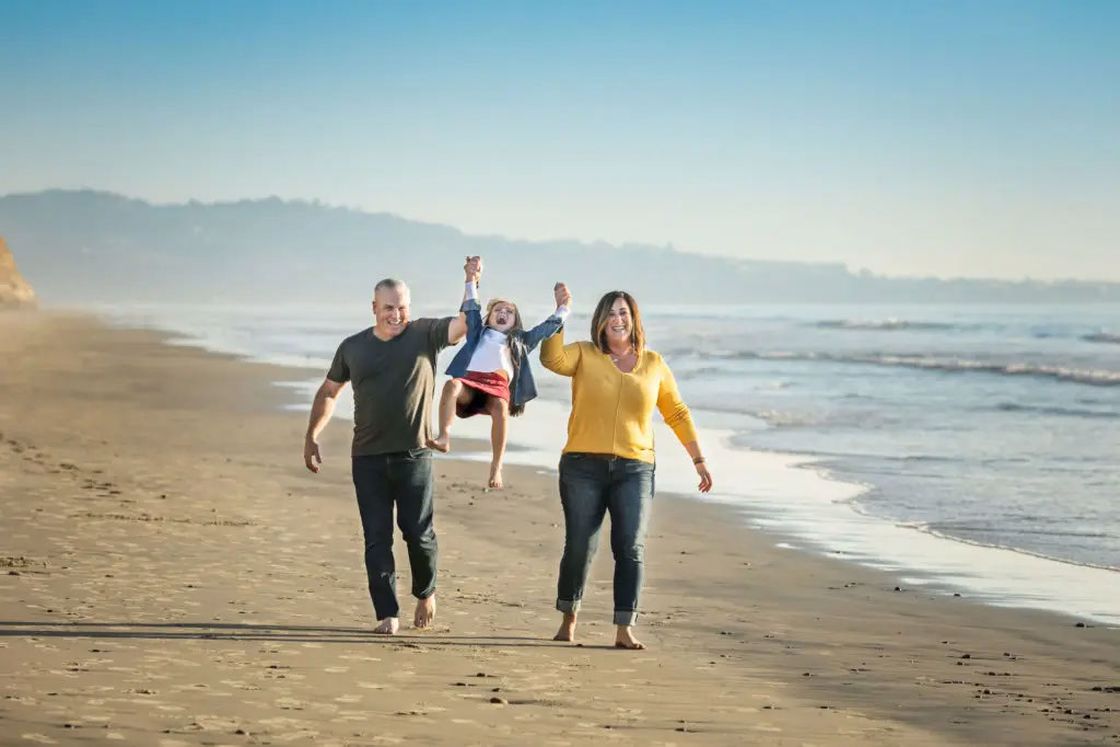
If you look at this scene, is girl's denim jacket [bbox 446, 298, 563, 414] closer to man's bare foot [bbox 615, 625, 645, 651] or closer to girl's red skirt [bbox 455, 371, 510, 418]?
girl's red skirt [bbox 455, 371, 510, 418]

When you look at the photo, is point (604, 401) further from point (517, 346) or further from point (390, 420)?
point (390, 420)

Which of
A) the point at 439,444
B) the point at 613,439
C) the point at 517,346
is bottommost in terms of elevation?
the point at 439,444

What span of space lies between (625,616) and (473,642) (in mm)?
767

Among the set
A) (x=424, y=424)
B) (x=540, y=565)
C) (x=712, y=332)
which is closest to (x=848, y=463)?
(x=540, y=565)

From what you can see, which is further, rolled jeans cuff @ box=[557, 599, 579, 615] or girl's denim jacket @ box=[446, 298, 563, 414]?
rolled jeans cuff @ box=[557, 599, 579, 615]

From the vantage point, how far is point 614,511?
7.75 m

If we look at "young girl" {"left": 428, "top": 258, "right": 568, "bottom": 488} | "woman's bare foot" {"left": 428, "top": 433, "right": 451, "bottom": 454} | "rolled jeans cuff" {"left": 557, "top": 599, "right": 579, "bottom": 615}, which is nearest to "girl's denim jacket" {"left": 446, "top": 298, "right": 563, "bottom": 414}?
"young girl" {"left": 428, "top": 258, "right": 568, "bottom": 488}

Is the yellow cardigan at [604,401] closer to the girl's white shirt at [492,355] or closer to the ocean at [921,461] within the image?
the girl's white shirt at [492,355]

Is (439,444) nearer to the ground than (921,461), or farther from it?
farther from it

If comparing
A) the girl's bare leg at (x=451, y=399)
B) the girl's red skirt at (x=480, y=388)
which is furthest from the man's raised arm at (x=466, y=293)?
the girl's bare leg at (x=451, y=399)

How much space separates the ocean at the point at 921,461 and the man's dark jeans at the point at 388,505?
382 centimetres

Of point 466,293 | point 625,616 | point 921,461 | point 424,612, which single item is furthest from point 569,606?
point 921,461

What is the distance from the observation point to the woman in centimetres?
766

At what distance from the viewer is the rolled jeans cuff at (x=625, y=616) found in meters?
7.74
